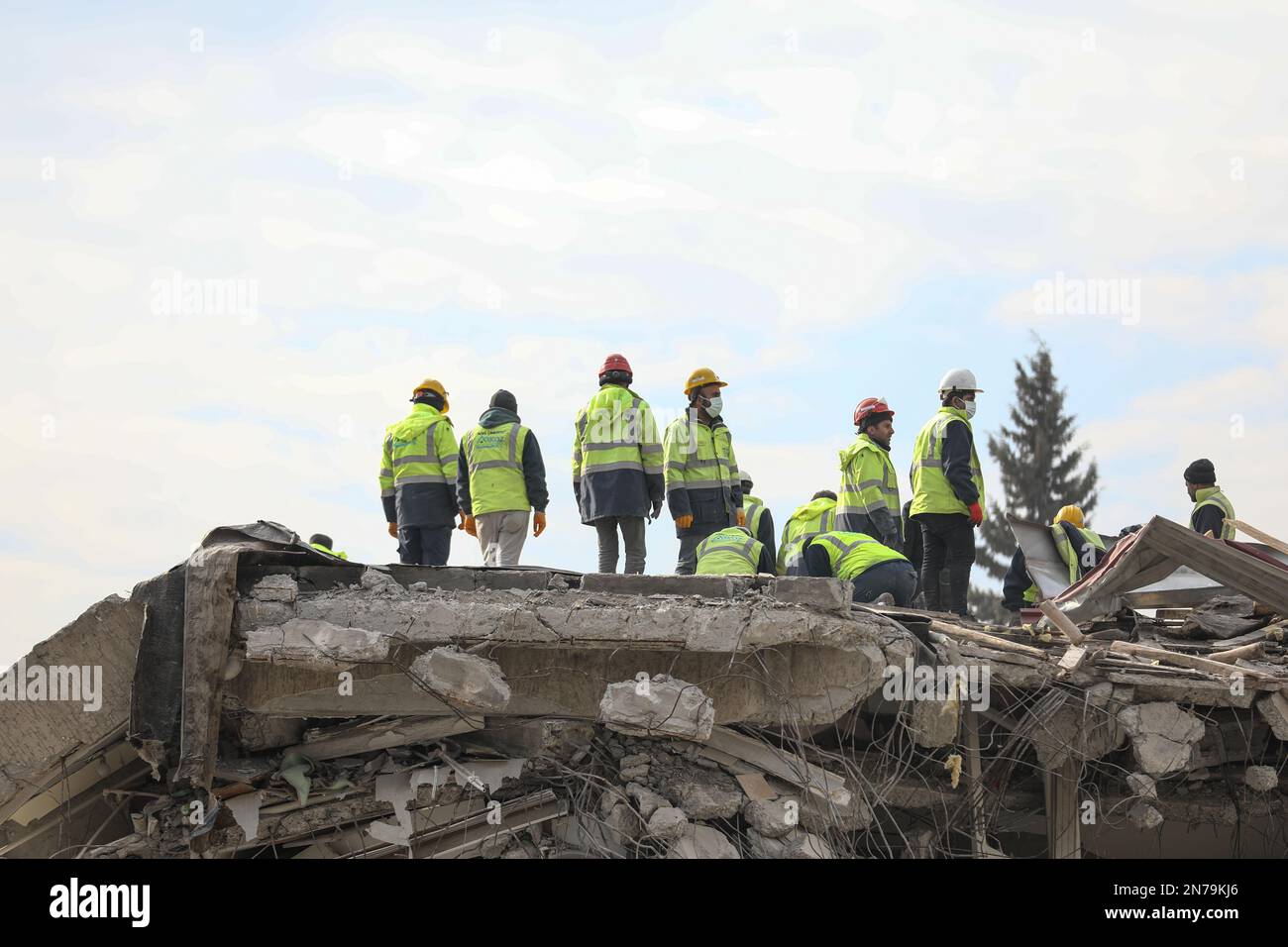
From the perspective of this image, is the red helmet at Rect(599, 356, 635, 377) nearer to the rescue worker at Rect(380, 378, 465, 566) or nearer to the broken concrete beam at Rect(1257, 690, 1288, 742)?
the rescue worker at Rect(380, 378, 465, 566)

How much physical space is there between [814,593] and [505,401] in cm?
438

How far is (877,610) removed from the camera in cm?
602

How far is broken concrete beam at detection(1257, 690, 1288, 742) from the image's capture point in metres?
6.31

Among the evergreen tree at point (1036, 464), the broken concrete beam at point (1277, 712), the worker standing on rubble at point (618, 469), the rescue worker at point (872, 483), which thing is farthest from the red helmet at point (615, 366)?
the evergreen tree at point (1036, 464)

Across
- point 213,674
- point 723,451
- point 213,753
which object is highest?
point 723,451

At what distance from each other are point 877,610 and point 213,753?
9.91 ft

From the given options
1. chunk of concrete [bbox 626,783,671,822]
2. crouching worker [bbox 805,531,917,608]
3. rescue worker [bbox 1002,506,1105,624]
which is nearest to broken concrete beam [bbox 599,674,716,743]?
chunk of concrete [bbox 626,783,671,822]

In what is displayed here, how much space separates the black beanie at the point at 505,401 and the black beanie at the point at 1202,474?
5436mm

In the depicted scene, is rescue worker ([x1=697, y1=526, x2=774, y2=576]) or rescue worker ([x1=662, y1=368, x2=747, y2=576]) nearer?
rescue worker ([x1=697, y1=526, x2=774, y2=576])

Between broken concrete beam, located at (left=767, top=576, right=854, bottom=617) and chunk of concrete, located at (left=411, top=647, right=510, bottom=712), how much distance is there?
133 cm

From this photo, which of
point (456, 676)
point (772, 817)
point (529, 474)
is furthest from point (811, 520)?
point (456, 676)
